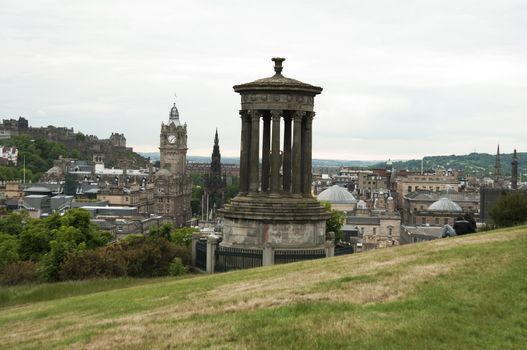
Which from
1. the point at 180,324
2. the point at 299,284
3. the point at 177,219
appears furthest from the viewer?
the point at 177,219

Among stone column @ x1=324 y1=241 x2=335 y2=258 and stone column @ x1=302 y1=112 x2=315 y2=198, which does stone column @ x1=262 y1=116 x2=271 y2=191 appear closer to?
stone column @ x1=302 y1=112 x2=315 y2=198

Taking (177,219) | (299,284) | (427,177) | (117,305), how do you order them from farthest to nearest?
(427,177) < (177,219) < (117,305) < (299,284)

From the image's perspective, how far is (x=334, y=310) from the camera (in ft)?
48.4

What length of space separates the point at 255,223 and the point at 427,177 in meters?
168

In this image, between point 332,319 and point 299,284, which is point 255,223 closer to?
point 299,284

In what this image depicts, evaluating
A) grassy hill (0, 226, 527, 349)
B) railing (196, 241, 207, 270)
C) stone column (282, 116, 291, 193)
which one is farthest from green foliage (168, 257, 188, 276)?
grassy hill (0, 226, 527, 349)

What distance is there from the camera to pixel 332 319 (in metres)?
14.1

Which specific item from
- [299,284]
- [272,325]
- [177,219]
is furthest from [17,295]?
[177,219]

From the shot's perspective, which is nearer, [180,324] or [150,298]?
[180,324]

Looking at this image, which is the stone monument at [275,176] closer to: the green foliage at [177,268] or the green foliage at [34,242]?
the green foliage at [177,268]

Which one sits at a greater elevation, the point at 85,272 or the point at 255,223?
the point at 255,223

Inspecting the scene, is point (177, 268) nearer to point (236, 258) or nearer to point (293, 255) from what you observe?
point (236, 258)

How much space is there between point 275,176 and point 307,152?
5.75ft

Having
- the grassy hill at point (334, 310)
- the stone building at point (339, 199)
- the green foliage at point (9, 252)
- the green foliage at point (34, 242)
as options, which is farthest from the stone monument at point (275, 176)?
the stone building at point (339, 199)
